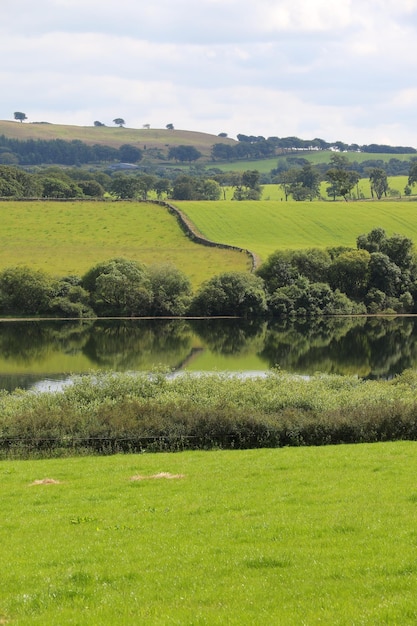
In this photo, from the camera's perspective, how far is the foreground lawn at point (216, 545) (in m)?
12.6

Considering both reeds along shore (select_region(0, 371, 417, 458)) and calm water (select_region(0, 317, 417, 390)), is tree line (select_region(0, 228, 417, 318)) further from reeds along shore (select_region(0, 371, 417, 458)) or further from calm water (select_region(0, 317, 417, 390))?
reeds along shore (select_region(0, 371, 417, 458))

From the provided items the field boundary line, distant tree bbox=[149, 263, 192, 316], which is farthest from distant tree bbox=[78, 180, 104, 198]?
distant tree bbox=[149, 263, 192, 316]

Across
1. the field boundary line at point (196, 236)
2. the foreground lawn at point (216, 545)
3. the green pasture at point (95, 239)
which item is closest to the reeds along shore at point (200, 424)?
the foreground lawn at point (216, 545)

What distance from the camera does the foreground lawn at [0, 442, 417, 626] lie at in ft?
41.2

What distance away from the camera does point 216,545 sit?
1625 centimetres

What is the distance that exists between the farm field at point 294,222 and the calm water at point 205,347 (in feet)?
109

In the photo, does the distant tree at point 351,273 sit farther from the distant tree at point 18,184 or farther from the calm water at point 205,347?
the distant tree at point 18,184

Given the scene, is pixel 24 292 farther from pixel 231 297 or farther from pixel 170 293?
pixel 231 297

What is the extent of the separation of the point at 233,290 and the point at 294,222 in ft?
167

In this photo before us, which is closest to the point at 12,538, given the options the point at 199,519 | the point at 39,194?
the point at 199,519

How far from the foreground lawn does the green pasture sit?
97574 mm

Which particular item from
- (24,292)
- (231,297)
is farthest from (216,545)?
(24,292)

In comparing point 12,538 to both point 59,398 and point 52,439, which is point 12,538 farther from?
point 59,398

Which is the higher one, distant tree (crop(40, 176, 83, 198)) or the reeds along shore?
distant tree (crop(40, 176, 83, 198))
